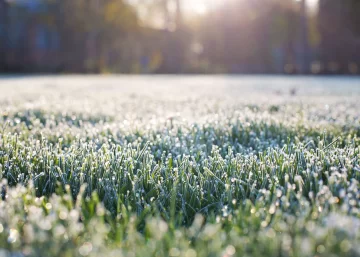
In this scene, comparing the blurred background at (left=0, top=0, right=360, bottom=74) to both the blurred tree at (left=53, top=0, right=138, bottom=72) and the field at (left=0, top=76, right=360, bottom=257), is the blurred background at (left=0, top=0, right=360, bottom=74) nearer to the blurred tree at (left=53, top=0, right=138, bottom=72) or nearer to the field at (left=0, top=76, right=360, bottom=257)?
the blurred tree at (left=53, top=0, right=138, bottom=72)

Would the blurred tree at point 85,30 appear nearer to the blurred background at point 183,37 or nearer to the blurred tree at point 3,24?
the blurred background at point 183,37

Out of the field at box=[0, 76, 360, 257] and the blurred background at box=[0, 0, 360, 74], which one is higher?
the blurred background at box=[0, 0, 360, 74]

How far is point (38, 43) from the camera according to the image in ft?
95.5

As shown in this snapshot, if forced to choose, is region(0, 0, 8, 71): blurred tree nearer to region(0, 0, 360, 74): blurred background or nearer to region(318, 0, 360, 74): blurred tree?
region(0, 0, 360, 74): blurred background

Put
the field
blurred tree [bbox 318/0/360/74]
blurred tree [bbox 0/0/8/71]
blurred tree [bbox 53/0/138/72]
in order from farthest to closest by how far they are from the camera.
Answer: blurred tree [bbox 318/0/360/74] → blurred tree [bbox 53/0/138/72] → blurred tree [bbox 0/0/8/71] → the field

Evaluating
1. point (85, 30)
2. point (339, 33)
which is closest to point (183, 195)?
point (85, 30)

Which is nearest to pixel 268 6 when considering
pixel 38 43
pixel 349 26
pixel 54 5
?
pixel 349 26

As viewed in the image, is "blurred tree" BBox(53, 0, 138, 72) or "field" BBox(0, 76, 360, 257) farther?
"blurred tree" BBox(53, 0, 138, 72)

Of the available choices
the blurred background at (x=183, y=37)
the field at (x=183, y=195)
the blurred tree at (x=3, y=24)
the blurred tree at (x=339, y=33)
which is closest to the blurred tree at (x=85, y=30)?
the blurred background at (x=183, y=37)

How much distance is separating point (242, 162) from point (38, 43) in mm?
29930

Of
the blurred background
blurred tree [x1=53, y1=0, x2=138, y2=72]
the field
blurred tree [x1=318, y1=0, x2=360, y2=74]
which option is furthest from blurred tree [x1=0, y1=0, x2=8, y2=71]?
the field

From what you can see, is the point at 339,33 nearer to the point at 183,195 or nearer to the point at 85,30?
the point at 85,30

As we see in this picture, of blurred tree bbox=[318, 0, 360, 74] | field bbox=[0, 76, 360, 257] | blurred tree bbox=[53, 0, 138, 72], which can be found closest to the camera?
field bbox=[0, 76, 360, 257]

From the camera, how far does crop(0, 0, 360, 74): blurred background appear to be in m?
24.7
